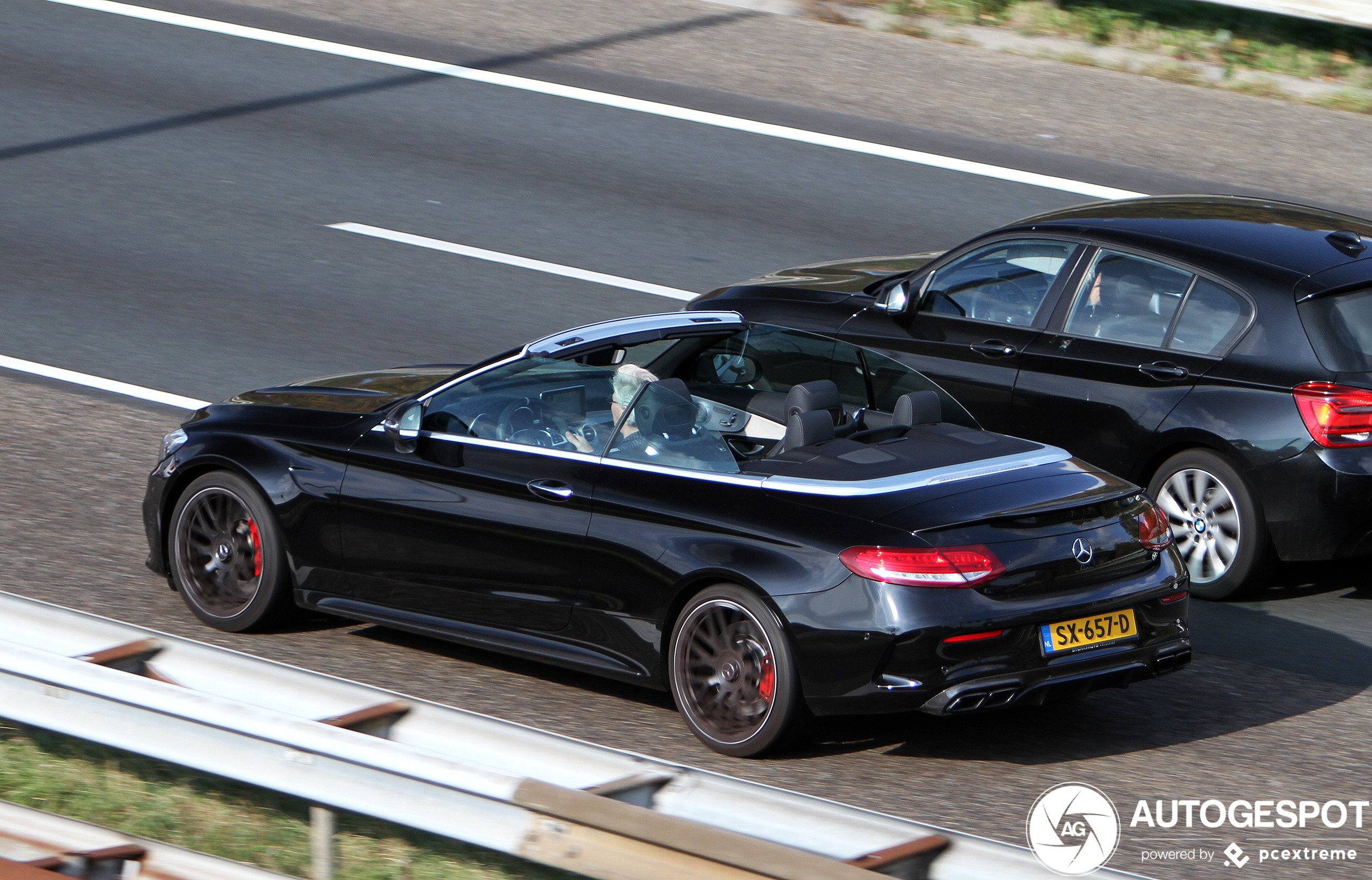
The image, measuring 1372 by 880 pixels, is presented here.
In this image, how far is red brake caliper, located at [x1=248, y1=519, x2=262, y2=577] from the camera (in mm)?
7199

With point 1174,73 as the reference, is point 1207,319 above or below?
below

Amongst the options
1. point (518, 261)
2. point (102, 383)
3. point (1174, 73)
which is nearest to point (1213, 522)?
point (518, 261)

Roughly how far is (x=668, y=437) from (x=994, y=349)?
100.0 inches

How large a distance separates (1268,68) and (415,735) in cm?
1305

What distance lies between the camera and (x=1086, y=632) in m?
6.04

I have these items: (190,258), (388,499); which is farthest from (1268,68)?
(388,499)

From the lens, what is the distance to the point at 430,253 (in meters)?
12.4

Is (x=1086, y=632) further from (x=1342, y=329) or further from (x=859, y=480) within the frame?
(x=1342, y=329)

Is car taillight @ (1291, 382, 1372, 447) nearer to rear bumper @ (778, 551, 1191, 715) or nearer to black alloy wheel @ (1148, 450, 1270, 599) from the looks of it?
black alloy wheel @ (1148, 450, 1270, 599)

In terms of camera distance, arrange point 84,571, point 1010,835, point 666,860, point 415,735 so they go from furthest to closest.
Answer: point 84,571 → point 1010,835 → point 415,735 → point 666,860

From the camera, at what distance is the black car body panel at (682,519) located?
19.2 ft

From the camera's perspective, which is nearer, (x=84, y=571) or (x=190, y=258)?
(x=84, y=571)

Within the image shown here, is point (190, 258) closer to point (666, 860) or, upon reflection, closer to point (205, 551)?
point (205, 551)

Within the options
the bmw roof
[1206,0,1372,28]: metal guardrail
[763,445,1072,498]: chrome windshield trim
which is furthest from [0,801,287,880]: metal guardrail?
[1206,0,1372,28]: metal guardrail
